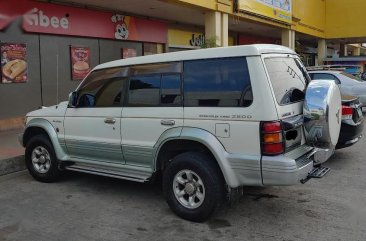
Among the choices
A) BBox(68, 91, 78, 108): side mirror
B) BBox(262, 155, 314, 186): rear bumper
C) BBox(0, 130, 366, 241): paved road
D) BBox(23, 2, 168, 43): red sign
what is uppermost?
BBox(23, 2, 168, 43): red sign

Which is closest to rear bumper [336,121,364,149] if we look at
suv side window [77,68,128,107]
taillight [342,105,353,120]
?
taillight [342,105,353,120]

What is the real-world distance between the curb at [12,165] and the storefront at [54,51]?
3.68 m

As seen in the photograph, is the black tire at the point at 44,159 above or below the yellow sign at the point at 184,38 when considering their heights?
below

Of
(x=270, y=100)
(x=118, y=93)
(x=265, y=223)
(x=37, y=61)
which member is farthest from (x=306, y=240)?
(x=37, y=61)

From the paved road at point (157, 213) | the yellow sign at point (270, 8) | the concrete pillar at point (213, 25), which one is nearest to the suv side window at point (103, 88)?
the paved road at point (157, 213)

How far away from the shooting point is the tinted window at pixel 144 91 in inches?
199

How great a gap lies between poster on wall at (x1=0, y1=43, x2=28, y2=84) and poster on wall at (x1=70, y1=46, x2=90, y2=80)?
158 centimetres

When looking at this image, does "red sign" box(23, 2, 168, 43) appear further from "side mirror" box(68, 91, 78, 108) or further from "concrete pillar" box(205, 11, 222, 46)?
"side mirror" box(68, 91, 78, 108)

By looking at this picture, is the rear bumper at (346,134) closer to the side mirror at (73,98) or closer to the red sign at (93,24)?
the side mirror at (73,98)

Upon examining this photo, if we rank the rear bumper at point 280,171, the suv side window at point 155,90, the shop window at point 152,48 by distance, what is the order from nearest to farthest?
the rear bumper at point 280,171 < the suv side window at point 155,90 < the shop window at point 152,48

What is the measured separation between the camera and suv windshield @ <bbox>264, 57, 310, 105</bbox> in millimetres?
4430

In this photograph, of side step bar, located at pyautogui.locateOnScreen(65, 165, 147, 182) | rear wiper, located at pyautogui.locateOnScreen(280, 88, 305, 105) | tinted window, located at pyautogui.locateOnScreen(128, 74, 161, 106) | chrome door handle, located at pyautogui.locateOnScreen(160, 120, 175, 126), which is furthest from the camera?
side step bar, located at pyautogui.locateOnScreen(65, 165, 147, 182)

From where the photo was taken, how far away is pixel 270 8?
17.9 meters

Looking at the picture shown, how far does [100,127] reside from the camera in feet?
18.2
